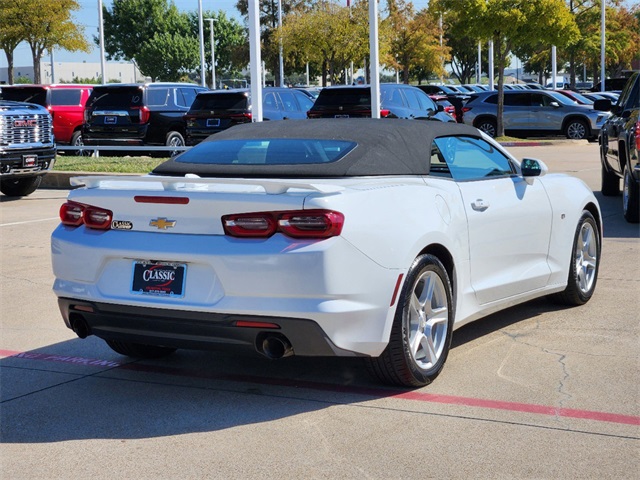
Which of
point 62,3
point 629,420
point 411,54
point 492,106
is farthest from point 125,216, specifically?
point 411,54

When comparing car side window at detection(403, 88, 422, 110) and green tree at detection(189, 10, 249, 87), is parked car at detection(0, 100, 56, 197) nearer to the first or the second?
car side window at detection(403, 88, 422, 110)

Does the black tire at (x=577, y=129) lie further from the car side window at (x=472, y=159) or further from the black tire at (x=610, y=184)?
the car side window at (x=472, y=159)

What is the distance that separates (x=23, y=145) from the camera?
53.2ft

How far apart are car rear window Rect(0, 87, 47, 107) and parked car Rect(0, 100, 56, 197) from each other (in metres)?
Answer: 9.75

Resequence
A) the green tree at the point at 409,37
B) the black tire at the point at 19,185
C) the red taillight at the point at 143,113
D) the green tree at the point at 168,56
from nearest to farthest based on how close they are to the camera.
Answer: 1. the black tire at the point at 19,185
2. the red taillight at the point at 143,113
3. the green tree at the point at 409,37
4. the green tree at the point at 168,56

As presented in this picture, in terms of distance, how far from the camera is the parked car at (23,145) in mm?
15969

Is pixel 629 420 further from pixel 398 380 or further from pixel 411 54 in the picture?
pixel 411 54

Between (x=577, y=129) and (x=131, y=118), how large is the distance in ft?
47.8

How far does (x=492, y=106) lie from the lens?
1281 inches


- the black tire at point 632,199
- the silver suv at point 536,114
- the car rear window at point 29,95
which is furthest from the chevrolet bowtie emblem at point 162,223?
the silver suv at point 536,114

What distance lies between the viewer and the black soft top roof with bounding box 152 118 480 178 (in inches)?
232

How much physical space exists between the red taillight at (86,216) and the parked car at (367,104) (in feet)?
60.4

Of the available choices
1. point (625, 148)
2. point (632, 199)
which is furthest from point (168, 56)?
point (632, 199)

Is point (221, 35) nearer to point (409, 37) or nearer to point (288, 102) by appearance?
point (409, 37)
